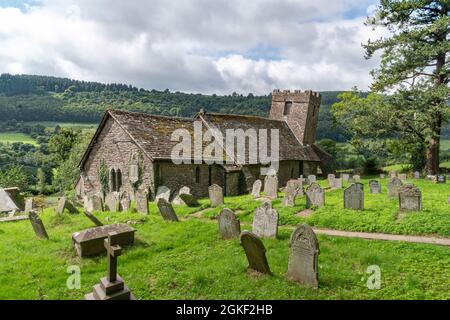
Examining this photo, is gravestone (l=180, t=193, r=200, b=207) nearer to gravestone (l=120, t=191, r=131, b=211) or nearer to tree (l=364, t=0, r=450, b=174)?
gravestone (l=120, t=191, r=131, b=211)

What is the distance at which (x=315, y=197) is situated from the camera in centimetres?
1411

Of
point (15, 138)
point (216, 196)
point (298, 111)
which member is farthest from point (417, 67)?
point (15, 138)

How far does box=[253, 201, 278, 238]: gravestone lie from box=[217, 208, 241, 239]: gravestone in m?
0.60

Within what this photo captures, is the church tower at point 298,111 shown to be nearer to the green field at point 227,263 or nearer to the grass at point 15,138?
the green field at point 227,263

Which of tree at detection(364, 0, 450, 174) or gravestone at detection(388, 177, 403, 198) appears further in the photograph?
tree at detection(364, 0, 450, 174)

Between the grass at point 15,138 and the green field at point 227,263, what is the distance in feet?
305

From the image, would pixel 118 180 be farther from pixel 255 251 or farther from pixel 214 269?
pixel 255 251

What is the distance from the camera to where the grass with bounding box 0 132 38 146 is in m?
93.1

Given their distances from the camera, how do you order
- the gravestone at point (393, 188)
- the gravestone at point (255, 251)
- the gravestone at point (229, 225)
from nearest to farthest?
the gravestone at point (255, 251) → the gravestone at point (229, 225) → the gravestone at point (393, 188)

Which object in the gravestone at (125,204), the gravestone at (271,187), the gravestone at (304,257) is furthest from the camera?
the gravestone at (271,187)

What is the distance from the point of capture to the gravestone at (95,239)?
9.10 meters

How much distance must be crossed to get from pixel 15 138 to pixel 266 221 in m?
106

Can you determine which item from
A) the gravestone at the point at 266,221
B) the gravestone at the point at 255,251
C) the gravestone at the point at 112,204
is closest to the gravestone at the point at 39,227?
the gravestone at the point at 112,204

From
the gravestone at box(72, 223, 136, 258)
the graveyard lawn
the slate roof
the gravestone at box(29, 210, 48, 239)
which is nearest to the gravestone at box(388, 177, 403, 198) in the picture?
the graveyard lawn
